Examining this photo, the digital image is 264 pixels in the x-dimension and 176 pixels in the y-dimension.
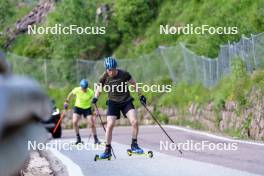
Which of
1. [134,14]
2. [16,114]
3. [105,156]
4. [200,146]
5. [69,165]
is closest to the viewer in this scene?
[16,114]

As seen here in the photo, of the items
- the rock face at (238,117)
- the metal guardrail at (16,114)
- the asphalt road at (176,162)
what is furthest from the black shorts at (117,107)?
the metal guardrail at (16,114)

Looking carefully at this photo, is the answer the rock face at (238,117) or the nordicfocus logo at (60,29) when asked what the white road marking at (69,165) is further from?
the nordicfocus logo at (60,29)

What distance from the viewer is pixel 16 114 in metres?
1.26

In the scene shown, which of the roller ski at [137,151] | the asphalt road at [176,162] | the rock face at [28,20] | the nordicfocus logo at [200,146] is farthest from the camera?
the rock face at [28,20]

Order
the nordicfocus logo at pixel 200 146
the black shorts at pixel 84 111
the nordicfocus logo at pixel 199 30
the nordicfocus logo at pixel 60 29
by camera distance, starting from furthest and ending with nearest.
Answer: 1. the nordicfocus logo at pixel 199 30
2. the nordicfocus logo at pixel 60 29
3. the black shorts at pixel 84 111
4. the nordicfocus logo at pixel 200 146

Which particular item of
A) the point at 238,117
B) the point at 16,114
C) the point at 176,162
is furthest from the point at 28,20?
the point at 16,114

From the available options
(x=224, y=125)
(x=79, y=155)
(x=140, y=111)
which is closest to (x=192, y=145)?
(x=79, y=155)

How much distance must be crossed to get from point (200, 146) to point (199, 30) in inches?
675

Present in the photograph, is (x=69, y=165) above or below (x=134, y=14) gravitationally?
below

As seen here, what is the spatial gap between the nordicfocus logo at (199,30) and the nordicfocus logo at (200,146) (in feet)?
38.1

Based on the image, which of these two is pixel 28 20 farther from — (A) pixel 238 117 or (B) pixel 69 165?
(B) pixel 69 165

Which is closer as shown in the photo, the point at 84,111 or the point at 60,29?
the point at 84,111

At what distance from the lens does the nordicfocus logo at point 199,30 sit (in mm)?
27191

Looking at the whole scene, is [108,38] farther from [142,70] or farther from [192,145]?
[192,145]
